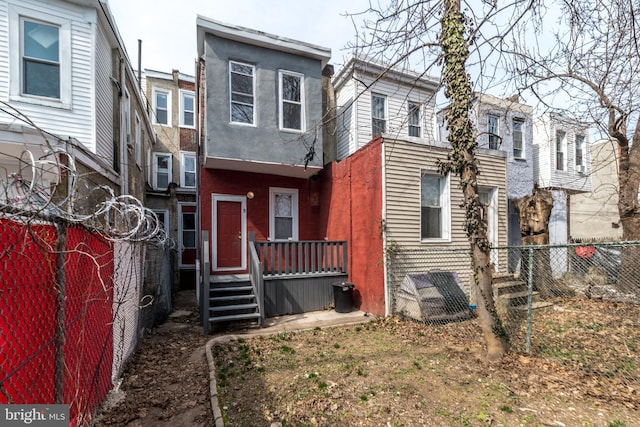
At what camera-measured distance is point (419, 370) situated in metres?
4.13

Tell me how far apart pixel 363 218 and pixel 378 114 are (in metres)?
4.63

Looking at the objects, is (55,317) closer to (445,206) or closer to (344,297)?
(344,297)

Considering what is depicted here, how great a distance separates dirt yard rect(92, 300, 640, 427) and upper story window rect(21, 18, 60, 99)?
613cm

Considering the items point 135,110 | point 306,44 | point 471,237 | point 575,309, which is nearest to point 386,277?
point 471,237

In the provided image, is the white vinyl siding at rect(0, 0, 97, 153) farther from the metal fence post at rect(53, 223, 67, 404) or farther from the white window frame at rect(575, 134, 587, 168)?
the white window frame at rect(575, 134, 587, 168)

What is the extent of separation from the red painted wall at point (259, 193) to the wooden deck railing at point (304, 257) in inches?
53.4

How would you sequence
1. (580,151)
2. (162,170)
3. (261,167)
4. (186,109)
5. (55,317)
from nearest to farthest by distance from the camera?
(55,317), (261,167), (580,151), (162,170), (186,109)

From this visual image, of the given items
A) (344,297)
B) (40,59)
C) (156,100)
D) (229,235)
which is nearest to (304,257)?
(344,297)

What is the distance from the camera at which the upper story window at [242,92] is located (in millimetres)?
7926

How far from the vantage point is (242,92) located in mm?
8031

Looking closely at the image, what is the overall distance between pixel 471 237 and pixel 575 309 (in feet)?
17.5

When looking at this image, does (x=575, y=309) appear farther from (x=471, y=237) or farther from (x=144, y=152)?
(x=144, y=152)

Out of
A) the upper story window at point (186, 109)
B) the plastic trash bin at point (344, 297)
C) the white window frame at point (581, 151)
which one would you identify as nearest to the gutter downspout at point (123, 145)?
the upper story window at point (186, 109)

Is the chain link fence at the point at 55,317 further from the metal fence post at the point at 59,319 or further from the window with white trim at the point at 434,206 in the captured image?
the window with white trim at the point at 434,206
